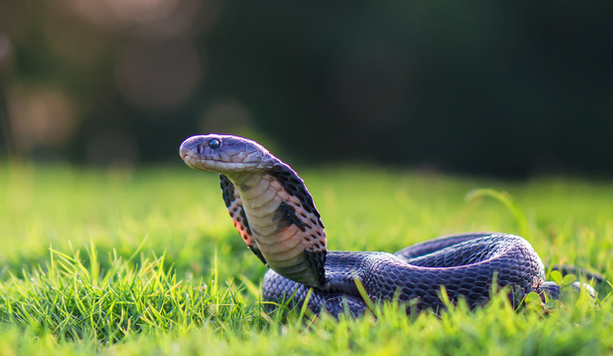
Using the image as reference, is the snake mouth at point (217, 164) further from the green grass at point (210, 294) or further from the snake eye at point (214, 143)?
the green grass at point (210, 294)

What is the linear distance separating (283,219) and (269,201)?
10 centimetres

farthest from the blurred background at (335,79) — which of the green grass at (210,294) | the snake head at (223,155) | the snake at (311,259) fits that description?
the snake head at (223,155)

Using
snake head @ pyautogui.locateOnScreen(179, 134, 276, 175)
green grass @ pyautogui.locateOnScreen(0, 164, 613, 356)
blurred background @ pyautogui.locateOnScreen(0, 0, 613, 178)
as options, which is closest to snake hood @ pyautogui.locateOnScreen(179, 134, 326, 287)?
snake head @ pyautogui.locateOnScreen(179, 134, 276, 175)

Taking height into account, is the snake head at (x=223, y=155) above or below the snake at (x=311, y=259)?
above

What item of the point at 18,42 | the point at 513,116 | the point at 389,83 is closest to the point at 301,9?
the point at 389,83

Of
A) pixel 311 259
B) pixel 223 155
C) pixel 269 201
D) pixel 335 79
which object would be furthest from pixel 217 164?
pixel 335 79

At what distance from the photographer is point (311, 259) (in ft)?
7.59

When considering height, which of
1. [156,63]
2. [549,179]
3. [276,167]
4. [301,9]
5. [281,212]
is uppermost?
[301,9]

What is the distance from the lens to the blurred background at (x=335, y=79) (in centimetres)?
1325

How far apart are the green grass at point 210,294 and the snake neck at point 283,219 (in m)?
0.26

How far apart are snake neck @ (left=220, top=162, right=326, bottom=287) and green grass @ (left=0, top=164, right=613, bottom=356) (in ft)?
0.84

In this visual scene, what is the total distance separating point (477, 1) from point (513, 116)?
3.08 meters

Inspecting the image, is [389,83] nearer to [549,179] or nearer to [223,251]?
[549,179]

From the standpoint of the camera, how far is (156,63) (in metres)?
14.2
